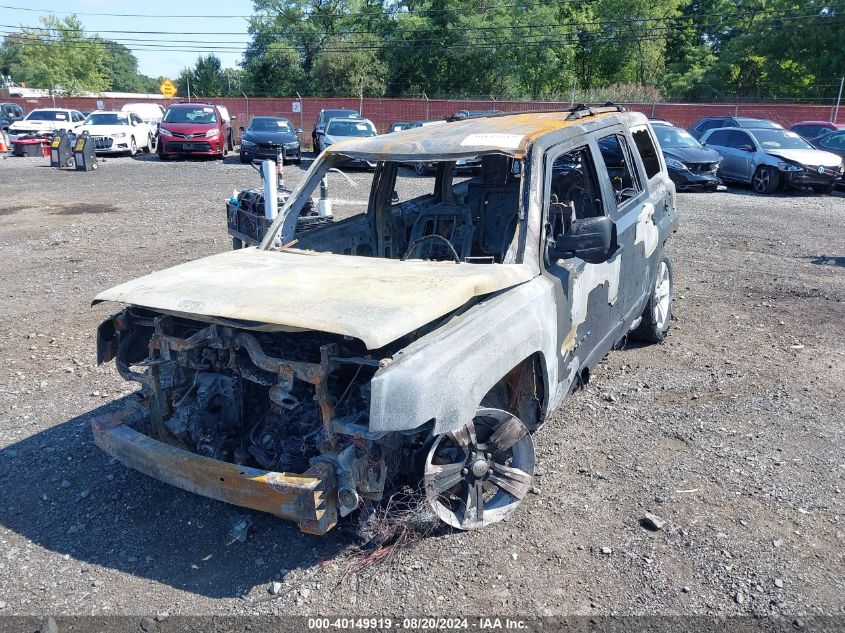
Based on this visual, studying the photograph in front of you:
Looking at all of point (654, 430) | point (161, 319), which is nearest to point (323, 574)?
point (161, 319)

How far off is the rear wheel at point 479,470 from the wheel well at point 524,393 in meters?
0.25

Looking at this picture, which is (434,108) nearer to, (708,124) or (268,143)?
(268,143)

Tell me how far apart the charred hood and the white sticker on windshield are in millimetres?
792

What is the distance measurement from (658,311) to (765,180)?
12.2 meters

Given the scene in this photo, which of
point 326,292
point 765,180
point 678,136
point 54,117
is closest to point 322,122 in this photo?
point 54,117

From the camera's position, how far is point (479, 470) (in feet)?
11.1

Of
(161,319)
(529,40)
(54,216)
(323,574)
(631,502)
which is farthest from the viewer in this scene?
(529,40)

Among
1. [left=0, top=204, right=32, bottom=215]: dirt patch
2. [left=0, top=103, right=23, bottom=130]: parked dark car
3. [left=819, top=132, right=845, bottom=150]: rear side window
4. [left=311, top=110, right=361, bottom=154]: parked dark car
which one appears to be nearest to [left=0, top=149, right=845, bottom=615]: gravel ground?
[left=0, top=204, right=32, bottom=215]: dirt patch

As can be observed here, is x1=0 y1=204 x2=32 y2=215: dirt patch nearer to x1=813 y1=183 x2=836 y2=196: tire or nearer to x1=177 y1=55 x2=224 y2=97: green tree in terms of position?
x1=813 y1=183 x2=836 y2=196: tire

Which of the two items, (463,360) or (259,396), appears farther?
(259,396)

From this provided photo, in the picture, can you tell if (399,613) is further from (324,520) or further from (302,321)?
(302,321)

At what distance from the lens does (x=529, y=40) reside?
45.7 meters

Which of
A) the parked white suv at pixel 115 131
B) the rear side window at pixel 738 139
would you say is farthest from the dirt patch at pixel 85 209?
the rear side window at pixel 738 139

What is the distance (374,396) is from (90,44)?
252 feet
